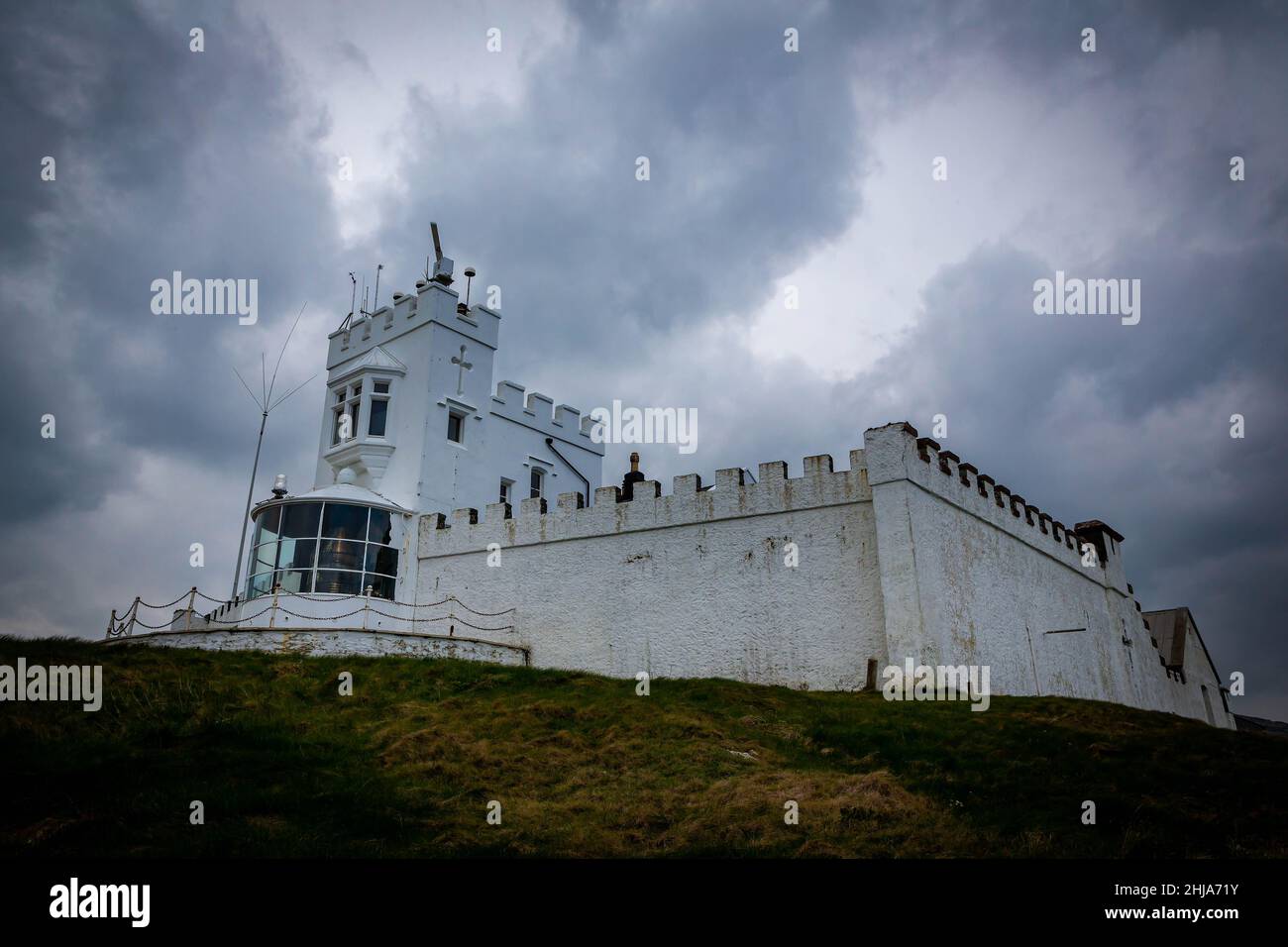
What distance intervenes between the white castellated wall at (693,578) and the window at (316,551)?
6.28 feet

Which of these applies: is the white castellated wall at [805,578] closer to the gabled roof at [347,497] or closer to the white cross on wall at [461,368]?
the gabled roof at [347,497]

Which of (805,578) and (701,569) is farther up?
(701,569)

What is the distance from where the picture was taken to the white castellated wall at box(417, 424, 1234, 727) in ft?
69.0

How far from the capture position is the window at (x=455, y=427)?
29.9 metres

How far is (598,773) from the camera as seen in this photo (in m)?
14.5

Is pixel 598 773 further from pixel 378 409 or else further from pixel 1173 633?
pixel 1173 633

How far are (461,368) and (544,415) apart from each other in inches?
166

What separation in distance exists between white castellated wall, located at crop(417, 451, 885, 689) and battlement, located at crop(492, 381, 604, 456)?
573 cm

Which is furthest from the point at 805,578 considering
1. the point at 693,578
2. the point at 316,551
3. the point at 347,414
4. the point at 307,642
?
the point at 347,414

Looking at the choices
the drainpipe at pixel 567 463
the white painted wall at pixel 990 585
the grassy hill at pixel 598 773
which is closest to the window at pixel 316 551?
the grassy hill at pixel 598 773

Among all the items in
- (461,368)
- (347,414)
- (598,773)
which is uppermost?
(461,368)

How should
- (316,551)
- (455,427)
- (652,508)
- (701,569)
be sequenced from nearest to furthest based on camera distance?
(701,569), (652,508), (316,551), (455,427)
